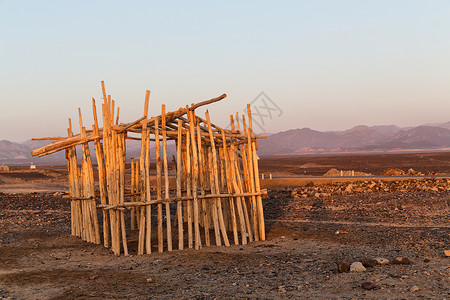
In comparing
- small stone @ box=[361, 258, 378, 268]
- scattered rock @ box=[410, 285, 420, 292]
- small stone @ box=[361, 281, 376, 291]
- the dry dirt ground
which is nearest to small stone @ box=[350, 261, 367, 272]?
the dry dirt ground

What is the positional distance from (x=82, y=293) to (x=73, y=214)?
23.6 feet

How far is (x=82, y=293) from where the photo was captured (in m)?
8.27

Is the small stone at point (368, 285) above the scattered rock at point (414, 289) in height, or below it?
above

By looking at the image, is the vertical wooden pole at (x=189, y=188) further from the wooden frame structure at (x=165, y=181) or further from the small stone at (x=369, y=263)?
the small stone at (x=369, y=263)

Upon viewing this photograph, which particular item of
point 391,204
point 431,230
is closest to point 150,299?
point 431,230

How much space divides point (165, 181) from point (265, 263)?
343 cm

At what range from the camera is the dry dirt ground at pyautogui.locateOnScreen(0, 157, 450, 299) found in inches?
320

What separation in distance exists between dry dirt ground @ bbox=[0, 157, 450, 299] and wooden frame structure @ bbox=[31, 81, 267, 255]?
52 centimetres

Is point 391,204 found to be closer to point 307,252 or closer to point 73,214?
point 307,252

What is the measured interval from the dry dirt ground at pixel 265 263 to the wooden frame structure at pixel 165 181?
0.52 metres

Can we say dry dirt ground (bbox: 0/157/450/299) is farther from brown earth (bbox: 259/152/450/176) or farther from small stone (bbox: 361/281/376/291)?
brown earth (bbox: 259/152/450/176)

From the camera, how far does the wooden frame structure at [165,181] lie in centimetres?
1178

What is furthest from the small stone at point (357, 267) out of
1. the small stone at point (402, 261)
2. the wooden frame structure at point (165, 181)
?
the wooden frame structure at point (165, 181)

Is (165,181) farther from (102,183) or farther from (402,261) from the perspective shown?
(402,261)
